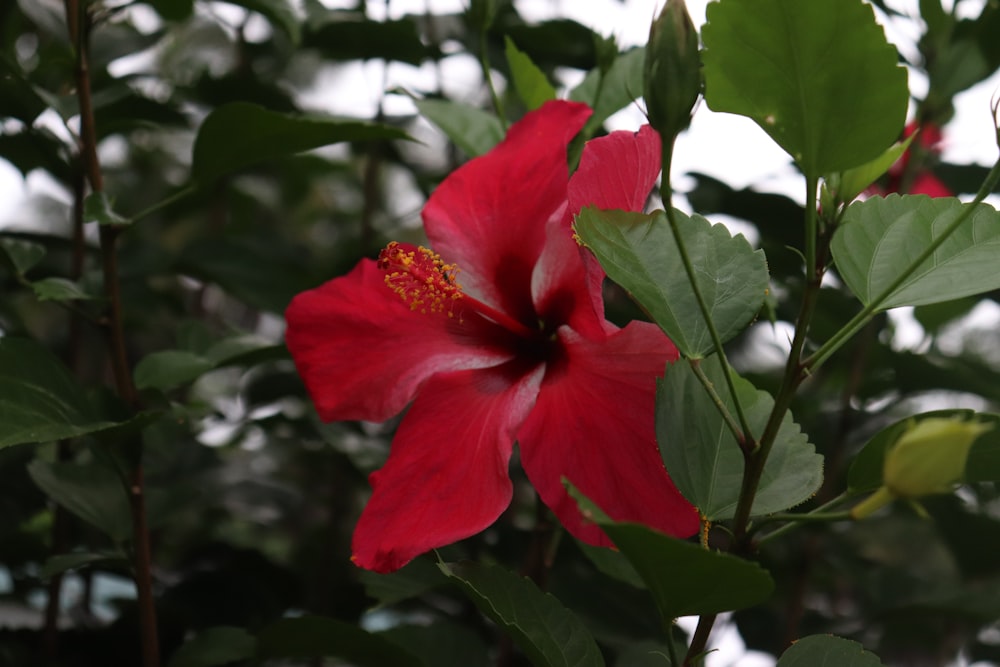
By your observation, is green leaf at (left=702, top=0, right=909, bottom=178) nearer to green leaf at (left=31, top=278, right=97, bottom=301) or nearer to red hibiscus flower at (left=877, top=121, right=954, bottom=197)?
green leaf at (left=31, top=278, right=97, bottom=301)

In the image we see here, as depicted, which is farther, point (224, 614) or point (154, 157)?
point (154, 157)

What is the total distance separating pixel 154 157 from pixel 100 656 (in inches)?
46.3

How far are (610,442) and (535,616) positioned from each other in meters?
0.13

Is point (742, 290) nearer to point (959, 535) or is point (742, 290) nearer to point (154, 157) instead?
point (959, 535)

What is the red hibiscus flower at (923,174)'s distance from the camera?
1373 mm

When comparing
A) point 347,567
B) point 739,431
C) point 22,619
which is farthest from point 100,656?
point 739,431

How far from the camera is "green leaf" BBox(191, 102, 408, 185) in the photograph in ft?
2.63

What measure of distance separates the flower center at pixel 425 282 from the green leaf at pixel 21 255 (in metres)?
0.39

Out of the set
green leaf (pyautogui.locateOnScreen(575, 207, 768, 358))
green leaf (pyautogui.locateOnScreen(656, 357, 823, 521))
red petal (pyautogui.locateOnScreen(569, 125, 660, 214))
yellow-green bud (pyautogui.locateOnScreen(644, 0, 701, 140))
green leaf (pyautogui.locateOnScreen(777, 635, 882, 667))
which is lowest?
green leaf (pyautogui.locateOnScreen(777, 635, 882, 667))

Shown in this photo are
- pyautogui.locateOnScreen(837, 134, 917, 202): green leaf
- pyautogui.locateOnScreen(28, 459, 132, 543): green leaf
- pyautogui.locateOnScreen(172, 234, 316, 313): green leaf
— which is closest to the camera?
pyautogui.locateOnScreen(837, 134, 917, 202): green leaf

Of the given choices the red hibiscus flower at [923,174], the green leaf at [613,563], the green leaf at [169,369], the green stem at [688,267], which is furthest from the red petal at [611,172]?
the red hibiscus flower at [923,174]

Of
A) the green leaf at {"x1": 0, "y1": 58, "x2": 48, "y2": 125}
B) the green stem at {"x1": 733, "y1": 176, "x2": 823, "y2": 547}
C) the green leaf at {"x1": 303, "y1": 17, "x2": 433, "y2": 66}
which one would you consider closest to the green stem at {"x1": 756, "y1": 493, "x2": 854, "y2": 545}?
the green stem at {"x1": 733, "y1": 176, "x2": 823, "y2": 547}

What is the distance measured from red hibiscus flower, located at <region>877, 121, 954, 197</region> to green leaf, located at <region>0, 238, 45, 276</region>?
3.64 feet

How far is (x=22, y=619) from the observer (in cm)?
112
